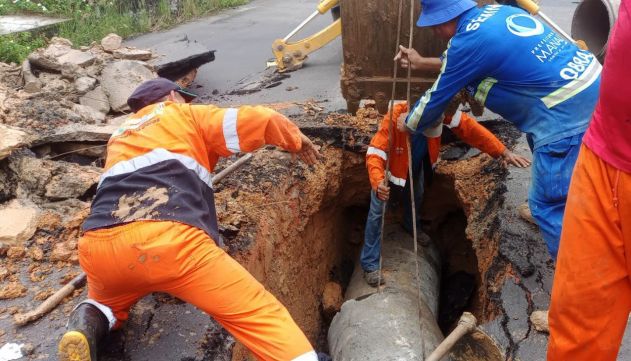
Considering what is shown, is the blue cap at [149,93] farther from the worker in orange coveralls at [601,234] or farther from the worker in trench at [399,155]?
the worker in orange coveralls at [601,234]

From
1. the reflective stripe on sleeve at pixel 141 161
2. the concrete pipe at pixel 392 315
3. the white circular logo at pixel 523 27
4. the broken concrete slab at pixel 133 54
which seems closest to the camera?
the reflective stripe on sleeve at pixel 141 161

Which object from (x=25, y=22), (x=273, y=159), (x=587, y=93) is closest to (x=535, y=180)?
(x=587, y=93)

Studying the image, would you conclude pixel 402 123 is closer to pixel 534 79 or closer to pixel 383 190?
pixel 383 190

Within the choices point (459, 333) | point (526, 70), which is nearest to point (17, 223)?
point (459, 333)

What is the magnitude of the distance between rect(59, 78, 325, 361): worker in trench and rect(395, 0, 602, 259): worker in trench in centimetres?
124

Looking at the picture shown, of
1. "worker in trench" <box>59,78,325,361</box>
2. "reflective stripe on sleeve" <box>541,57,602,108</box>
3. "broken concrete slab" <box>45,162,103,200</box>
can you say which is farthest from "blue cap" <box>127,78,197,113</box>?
"reflective stripe on sleeve" <box>541,57,602,108</box>

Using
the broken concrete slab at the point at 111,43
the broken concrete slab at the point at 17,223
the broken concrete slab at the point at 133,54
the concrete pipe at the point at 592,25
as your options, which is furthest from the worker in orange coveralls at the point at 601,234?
the broken concrete slab at the point at 111,43

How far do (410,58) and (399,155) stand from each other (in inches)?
43.3

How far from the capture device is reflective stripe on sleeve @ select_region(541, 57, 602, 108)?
3.05 m

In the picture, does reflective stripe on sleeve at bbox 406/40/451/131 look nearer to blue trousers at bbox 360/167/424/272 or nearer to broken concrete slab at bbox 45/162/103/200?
blue trousers at bbox 360/167/424/272

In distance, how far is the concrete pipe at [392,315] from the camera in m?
3.62

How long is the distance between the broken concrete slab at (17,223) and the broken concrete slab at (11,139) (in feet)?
1.60

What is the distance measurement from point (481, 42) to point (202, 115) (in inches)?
65.7

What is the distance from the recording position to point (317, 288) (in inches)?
208
